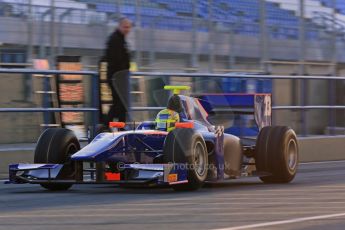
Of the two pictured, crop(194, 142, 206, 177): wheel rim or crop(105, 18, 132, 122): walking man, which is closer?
crop(194, 142, 206, 177): wheel rim

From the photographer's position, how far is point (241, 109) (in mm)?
10734

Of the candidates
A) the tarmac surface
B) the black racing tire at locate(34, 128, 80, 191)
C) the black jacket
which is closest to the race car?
the black racing tire at locate(34, 128, 80, 191)

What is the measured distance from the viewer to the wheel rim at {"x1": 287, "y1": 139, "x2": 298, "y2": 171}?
10531mm

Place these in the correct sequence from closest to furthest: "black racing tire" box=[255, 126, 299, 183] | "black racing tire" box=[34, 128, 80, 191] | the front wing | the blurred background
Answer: the front wing < "black racing tire" box=[34, 128, 80, 191] < "black racing tire" box=[255, 126, 299, 183] < the blurred background

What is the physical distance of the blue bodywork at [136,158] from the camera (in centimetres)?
855

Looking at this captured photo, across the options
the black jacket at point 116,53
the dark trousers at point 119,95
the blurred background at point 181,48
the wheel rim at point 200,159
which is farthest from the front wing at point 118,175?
the blurred background at point 181,48

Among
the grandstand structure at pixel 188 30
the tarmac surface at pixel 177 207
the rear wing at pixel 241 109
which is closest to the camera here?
the tarmac surface at pixel 177 207

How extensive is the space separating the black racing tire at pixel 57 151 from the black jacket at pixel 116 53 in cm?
215

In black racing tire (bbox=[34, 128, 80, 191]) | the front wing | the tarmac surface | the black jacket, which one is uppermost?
the black jacket

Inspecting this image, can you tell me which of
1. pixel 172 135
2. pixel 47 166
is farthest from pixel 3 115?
pixel 172 135

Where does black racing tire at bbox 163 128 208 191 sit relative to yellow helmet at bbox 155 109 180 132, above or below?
below

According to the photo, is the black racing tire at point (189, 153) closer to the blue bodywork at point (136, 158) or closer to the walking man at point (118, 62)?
the blue bodywork at point (136, 158)

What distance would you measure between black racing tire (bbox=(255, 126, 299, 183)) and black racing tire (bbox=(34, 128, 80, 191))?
98.9 inches

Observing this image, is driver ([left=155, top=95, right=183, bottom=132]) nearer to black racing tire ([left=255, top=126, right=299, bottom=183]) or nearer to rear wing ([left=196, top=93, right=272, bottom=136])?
rear wing ([left=196, top=93, right=272, bottom=136])
